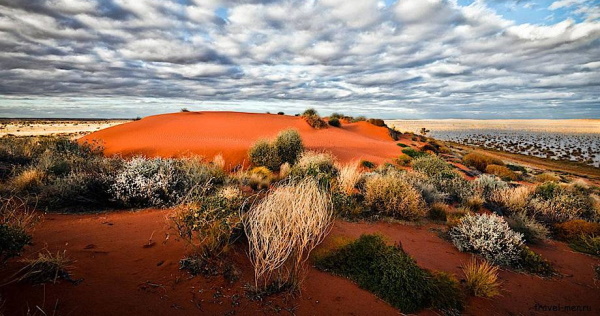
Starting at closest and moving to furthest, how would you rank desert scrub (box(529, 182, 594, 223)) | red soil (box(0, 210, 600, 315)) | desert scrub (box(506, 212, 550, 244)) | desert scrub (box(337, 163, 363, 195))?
1. red soil (box(0, 210, 600, 315))
2. desert scrub (box(506, 212, 550, 244))
3. desert scrub (box(529, 182, 594, 223))
4. desert scrub (box(337, 163, 363, 195))

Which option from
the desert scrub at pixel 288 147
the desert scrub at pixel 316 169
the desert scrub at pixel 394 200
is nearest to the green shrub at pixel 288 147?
the desert scrub at pixel 288 147

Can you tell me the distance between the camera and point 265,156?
1346 centimetres

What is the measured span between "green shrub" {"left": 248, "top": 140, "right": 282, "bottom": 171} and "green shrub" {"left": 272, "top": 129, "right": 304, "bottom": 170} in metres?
0.32

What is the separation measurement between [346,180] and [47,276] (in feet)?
23.5

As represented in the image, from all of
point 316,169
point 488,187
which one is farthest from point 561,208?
point 316,169

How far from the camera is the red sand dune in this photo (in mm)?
15834

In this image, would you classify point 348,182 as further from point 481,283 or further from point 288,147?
point 288,147

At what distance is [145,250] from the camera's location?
462cm

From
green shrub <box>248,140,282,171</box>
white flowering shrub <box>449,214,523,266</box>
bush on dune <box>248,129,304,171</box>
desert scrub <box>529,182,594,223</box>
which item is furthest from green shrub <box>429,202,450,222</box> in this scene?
green shrub <box>248,140,282,171</box>

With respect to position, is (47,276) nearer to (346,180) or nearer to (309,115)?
(346,180)

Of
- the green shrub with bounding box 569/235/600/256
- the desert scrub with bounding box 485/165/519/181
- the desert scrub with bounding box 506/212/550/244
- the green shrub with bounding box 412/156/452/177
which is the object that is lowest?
the desert scrub with bounding box 485/165/519/181

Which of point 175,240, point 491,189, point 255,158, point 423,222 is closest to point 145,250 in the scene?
point 175,240

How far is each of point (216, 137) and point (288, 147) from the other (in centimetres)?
772

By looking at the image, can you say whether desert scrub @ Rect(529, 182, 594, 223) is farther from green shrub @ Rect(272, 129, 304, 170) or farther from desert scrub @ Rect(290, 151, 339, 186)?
green shrub @ Rect(272, 129, 304, 170)
